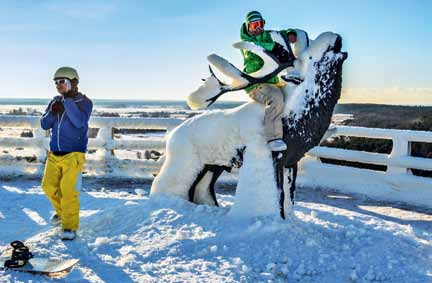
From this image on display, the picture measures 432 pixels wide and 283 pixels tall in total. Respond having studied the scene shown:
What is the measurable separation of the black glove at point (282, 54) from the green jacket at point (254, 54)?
0.05 metres

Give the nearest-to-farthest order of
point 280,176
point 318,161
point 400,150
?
point 280,176
point 400,150
point 318,161

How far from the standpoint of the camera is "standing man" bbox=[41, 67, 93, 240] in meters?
5.30

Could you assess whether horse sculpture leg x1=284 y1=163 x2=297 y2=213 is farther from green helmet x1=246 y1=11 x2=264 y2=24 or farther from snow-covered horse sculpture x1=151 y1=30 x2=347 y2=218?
green helmet x1=246 y1=11 x2=264 y2=24

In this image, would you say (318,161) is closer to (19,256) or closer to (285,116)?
(285,116)

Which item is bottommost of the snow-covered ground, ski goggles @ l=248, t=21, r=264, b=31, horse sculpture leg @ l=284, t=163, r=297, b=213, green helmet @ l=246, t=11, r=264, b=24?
the snow-covered ground

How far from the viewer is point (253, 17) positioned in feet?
17.9

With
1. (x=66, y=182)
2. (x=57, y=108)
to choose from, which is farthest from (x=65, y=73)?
(x=66, y=182)

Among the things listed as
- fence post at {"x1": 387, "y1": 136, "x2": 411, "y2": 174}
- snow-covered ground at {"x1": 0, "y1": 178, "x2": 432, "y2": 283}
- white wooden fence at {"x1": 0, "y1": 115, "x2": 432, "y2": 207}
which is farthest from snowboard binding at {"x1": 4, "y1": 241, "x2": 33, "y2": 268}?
fence post at {"x1": 387, "y1": 136, "x2": 411, "y2": 174}

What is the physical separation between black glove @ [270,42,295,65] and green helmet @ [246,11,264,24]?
0.32 meters

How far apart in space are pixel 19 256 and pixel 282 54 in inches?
118

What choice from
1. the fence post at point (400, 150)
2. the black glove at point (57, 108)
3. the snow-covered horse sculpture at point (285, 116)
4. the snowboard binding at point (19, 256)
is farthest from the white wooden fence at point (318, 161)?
the snowboard binding at point (19, 256)

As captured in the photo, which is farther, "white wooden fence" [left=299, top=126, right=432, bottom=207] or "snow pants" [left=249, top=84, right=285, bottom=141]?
"white wooden fence" [left=299, top=126, right=432, bottom=207]

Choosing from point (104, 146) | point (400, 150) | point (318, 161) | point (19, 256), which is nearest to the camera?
point (19, 256)

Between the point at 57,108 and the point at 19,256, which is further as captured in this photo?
the point at 57,108
